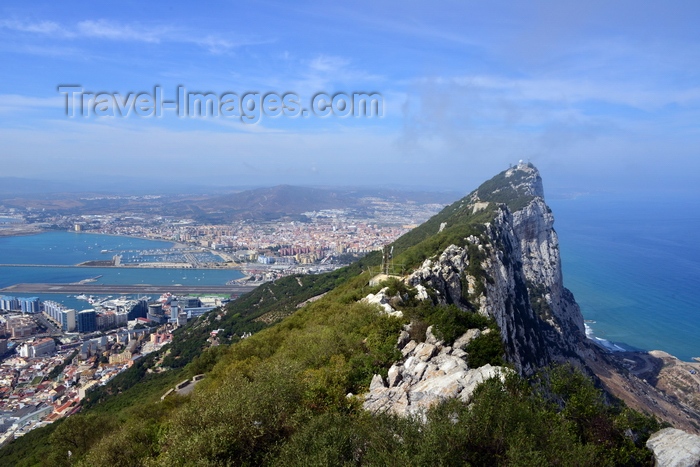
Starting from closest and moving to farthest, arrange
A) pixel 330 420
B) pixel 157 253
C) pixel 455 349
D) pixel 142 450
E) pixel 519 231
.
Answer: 1. pixel 330 420
2. pixel 142 450
3. pixel 455 349
4. pixel 519 231
5. pixel 157 253

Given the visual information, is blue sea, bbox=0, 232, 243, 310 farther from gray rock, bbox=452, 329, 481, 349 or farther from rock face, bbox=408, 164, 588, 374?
gray rock, bbox=452, 329, 481, 349

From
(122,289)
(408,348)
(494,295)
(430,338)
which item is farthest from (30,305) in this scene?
(430,338)

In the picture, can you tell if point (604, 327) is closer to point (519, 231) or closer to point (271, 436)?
point (519, 231)

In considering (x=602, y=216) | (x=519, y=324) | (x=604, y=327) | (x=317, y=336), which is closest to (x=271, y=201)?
(x=602, y=216)

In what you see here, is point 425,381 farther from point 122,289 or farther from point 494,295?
point 122,289

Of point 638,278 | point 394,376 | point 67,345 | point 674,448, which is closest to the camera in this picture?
point 674,448

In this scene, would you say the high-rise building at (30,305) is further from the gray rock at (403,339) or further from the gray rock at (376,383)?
the gray rock at (376,383)
